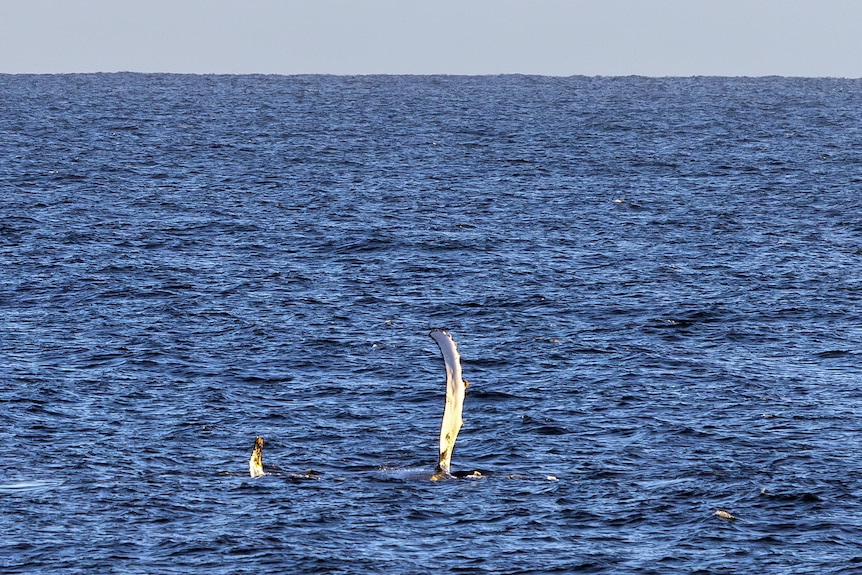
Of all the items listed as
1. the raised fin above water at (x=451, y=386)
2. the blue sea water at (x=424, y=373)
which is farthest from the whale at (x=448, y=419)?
the blue sea water at (x=424, y=373)

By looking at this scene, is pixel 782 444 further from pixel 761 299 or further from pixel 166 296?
pixel 166 296

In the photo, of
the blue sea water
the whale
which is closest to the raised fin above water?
the whale

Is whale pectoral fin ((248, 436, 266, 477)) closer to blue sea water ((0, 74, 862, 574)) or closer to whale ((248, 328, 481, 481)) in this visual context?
whale ((248, 328, 481, 481))

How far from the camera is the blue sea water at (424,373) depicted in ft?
111

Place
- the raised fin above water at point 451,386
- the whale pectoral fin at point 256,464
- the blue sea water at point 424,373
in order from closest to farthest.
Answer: the blue sea water at point 424,373 → the raised fin above water at point 451,386 → the whale pectoral fin at point 256,464

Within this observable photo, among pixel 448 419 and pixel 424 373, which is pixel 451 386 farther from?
pixel 424 373

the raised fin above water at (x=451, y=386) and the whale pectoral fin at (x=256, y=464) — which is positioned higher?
the raised fin above water at (x=451, y=386)

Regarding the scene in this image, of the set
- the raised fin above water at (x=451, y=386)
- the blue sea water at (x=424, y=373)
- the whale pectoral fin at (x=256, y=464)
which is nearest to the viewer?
the blue sea water at (x=424, y=373)

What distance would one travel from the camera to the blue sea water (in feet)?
111

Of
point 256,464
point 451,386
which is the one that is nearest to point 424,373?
point 256,464

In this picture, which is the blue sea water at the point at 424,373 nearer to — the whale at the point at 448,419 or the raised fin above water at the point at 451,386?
the whale at the point at 448,419

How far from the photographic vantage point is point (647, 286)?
64.5 metres

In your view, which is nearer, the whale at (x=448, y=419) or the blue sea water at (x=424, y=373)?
the blue sea water at (x=424, y=373)

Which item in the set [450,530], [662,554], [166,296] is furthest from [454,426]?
[166,296]
